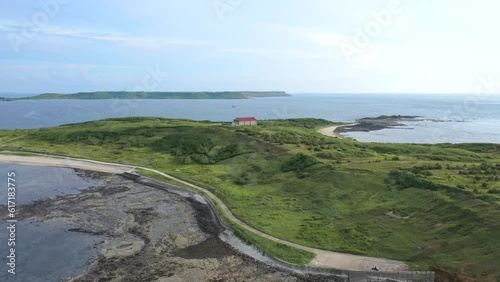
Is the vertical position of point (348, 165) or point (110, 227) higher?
point (348, 165)

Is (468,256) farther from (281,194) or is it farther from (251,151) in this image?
(251,151)

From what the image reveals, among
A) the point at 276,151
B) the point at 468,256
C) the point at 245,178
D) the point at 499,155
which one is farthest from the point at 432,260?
the point at 499,155

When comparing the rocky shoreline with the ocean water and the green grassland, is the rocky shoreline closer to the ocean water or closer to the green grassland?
the green grassland

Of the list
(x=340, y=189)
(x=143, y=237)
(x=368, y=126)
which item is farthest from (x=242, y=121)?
(x=143, y=237)

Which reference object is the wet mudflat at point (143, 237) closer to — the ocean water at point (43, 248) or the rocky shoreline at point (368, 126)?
the ocean water at point (43, 248)

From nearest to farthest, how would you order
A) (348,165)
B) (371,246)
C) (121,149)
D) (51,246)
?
1. (371,246)
2. (51,246)
3. (348,165)
4. (121,149)

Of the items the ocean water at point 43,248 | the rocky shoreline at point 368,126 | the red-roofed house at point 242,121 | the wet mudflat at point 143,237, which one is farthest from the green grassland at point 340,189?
the rocky shoreline at point 368,126

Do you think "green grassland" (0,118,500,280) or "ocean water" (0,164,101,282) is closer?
"ocean water" (0,164,101,282)

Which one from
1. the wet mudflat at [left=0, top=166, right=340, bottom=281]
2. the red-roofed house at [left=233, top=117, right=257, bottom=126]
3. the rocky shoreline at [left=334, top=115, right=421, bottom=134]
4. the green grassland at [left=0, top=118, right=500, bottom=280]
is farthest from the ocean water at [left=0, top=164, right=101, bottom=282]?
the rocky shoreline at [left=334, top=115, right=421, bottom=134]
